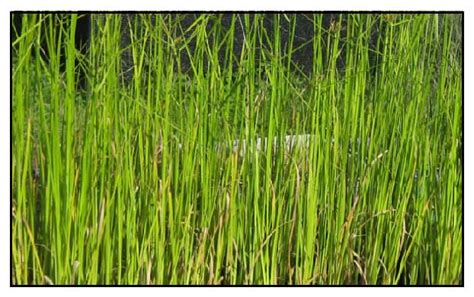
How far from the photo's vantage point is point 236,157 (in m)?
1.97

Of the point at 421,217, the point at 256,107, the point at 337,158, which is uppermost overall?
the point at 256,107

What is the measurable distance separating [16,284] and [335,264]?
765 mm

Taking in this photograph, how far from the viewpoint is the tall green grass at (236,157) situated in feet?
6.33

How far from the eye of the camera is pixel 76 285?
1.96 m

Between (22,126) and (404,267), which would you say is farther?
(404,267)

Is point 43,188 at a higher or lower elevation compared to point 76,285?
higher

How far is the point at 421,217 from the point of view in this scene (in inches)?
81.0

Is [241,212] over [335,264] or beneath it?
over

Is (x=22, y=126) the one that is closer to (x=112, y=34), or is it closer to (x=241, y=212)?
(x=112, y=34)

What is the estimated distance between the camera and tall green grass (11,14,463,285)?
6.33 feet

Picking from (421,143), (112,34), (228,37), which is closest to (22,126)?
(112,34)

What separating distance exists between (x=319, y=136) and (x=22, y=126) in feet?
2.27

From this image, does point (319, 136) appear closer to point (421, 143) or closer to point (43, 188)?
point (421, 143)

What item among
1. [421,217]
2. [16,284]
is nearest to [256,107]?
[421,217]
